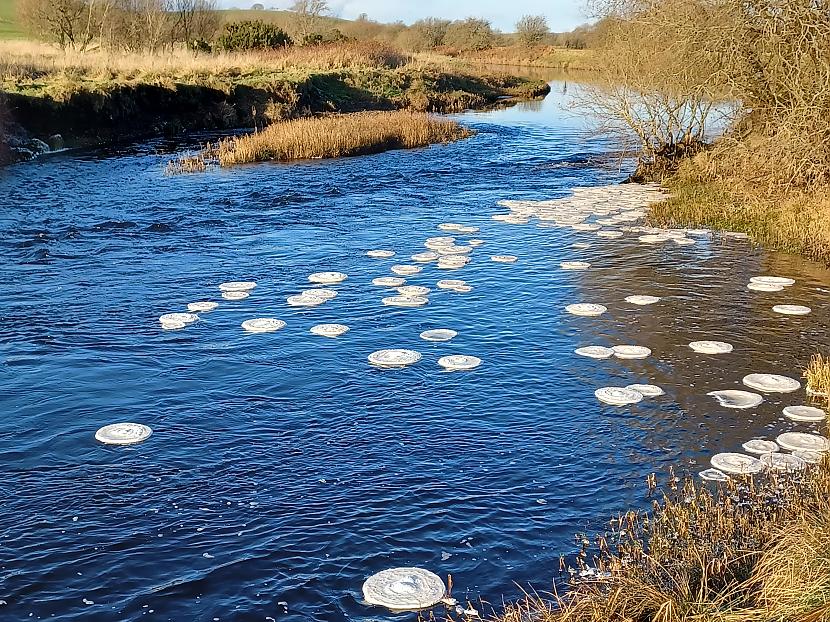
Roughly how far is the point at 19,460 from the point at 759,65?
12.9 metres

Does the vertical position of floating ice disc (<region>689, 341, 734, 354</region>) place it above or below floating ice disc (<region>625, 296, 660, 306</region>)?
below

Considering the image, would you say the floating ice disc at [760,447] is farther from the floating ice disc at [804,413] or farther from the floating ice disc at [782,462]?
the floating ice disc at [804,413]

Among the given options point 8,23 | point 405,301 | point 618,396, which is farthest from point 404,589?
point 8,23

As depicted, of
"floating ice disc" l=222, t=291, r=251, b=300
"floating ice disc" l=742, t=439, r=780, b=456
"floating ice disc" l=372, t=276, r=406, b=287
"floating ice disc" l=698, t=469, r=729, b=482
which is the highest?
"floating ice disc" l=372, t=276, r=406, b=287

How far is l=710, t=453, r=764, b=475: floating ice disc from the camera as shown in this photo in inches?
238

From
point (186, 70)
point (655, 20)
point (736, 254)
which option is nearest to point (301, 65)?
point (186, 70)

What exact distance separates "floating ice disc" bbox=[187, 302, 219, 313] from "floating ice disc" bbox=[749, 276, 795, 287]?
22.9 ft

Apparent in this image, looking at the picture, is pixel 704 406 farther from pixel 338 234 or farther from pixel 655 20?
pixel 655 20

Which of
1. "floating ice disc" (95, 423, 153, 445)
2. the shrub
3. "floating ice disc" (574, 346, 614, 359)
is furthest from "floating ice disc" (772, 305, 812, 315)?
the shrub

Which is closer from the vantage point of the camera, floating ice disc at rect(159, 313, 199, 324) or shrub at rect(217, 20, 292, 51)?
floating ice disc at rect(159, 313, 199, 324)

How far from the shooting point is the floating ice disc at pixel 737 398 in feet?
23.9

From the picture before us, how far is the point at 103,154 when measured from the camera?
74.5 ft

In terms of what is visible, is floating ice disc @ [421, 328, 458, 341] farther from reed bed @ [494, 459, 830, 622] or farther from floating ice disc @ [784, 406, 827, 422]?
reed bed @ [494, 459, 830, 622]

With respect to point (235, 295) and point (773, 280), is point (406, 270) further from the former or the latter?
point (773, 280)
